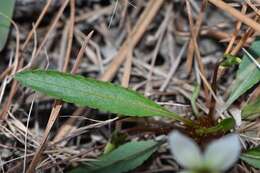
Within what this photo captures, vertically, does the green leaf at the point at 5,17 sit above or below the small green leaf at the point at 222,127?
above

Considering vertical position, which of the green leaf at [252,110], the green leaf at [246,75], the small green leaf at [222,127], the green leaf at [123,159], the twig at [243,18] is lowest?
the green leaf at [123,159]

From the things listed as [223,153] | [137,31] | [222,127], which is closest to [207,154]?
[223,153]

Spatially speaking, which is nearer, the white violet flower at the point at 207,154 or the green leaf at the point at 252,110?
the white violet flower at the point at 207,154

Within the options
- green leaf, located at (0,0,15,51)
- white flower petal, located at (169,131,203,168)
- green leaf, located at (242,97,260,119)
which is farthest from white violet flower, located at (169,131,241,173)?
green leaf, located at (0,0,15,51)

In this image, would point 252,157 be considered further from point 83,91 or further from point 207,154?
point 83,91

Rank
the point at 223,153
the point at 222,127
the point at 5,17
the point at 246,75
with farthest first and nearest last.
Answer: the point at 5,17
the point at 246,75
the point at 222,127
the point at 223,153

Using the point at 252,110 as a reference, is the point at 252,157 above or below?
below

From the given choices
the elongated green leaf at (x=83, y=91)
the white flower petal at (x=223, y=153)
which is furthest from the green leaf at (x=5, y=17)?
the white flower petal at (x=223, y=153)

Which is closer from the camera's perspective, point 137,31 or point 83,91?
point 83,91

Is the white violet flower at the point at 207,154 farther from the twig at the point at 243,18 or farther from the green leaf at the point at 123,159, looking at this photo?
the twig at the point at 243,18
